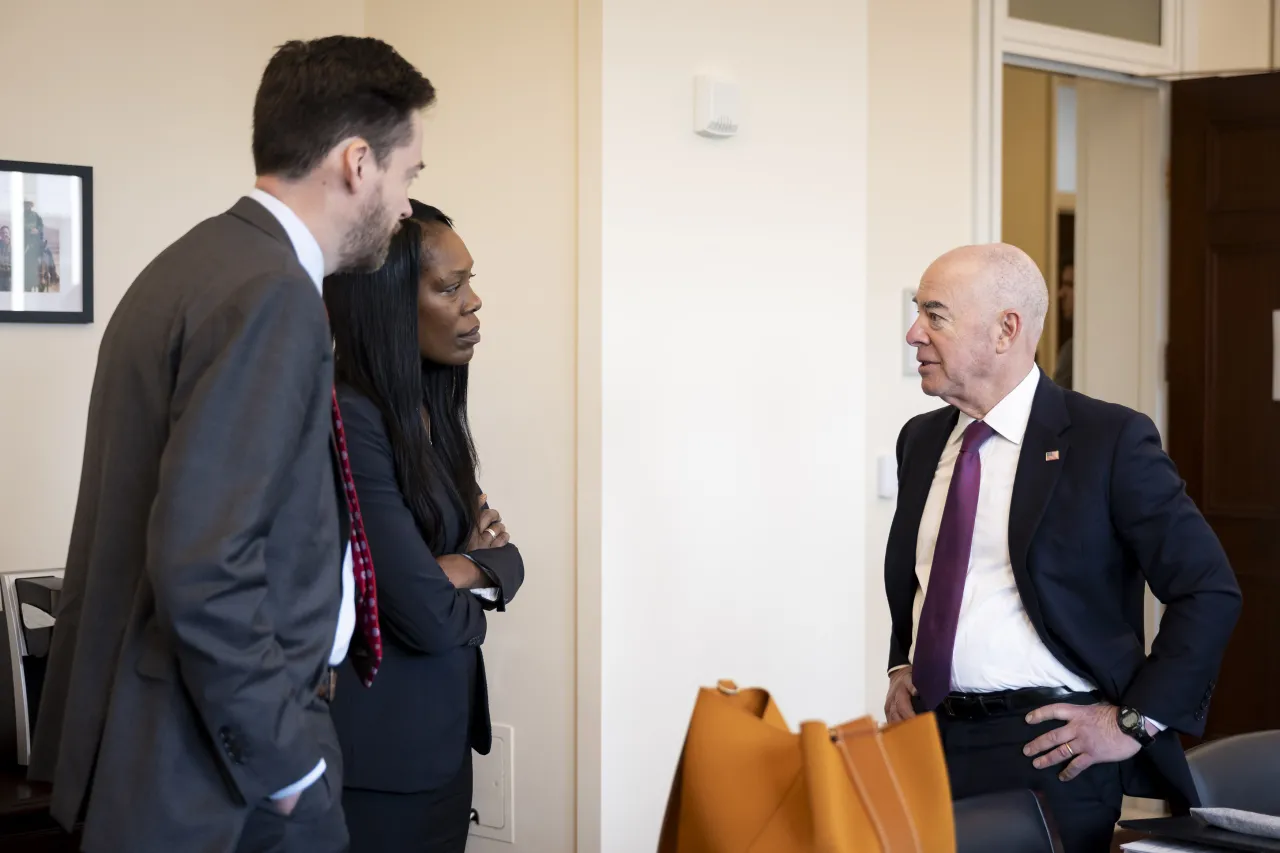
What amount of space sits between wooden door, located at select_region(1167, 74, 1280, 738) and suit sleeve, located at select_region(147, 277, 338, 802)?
407 cm

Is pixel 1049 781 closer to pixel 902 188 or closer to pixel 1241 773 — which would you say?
pixel 1241 773

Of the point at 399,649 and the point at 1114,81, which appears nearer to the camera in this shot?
the point at 399,649

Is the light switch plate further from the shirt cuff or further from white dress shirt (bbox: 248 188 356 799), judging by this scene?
the shirt cuff

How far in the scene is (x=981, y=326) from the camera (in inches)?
89.7

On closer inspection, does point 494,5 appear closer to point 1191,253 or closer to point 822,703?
point 822,703

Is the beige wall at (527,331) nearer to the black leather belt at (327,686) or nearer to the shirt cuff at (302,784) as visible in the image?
the black leather belt at (327,686)

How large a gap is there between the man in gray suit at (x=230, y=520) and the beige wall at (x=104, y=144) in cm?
175

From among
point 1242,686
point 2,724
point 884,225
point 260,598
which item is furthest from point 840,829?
point 1242,686

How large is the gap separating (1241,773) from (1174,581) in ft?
1.06

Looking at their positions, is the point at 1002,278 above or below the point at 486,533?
above

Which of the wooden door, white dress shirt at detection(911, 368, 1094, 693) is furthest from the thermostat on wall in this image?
the wooden door

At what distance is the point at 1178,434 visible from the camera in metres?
4.79

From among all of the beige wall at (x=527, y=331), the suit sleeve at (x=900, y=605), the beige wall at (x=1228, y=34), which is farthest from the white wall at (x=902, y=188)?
the suit sleeve at (x=900, y=605)

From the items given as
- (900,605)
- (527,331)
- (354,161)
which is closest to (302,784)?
(354,161)
